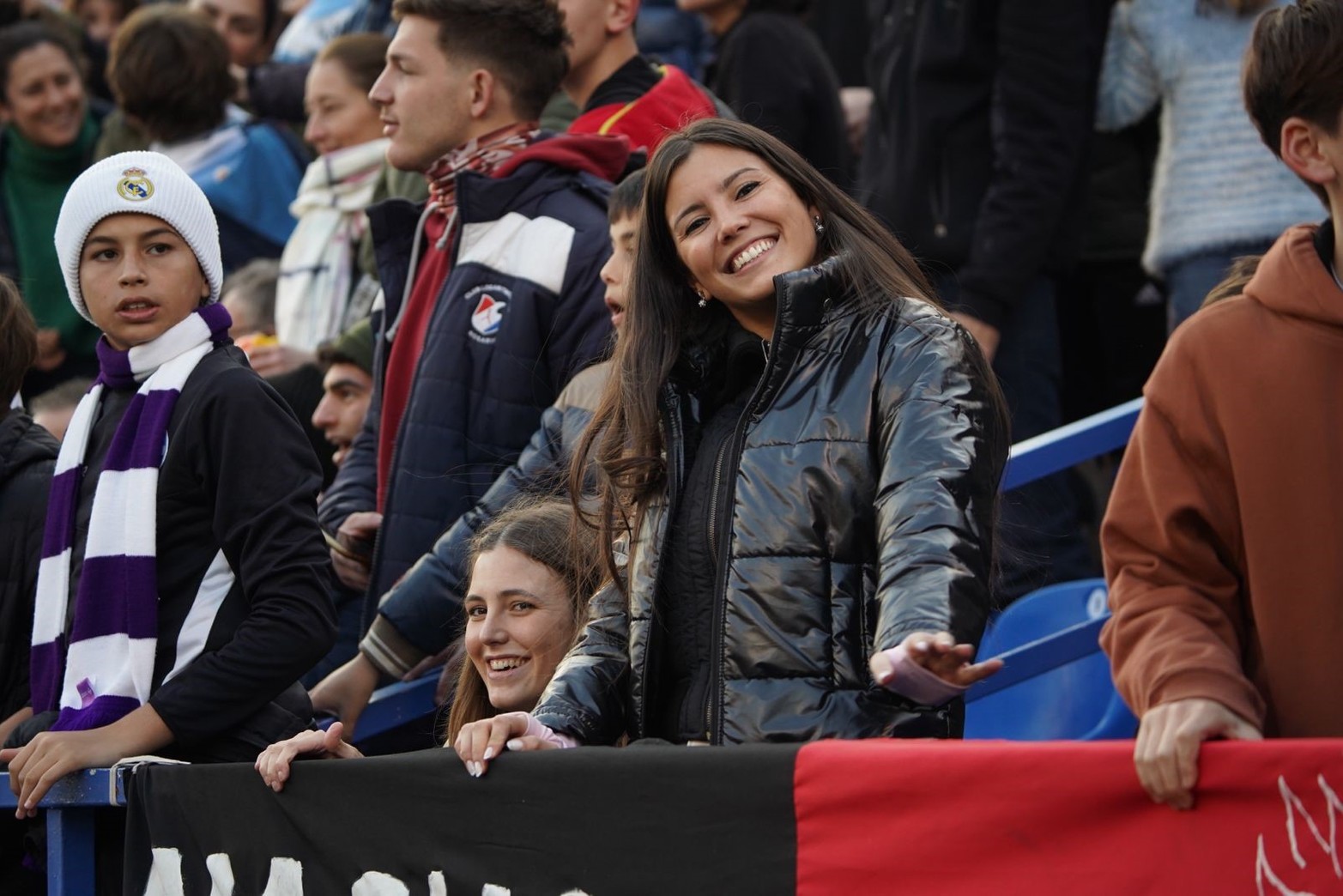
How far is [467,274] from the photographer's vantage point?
5168 mm

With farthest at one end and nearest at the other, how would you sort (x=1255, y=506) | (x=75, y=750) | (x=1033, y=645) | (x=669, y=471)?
(x=1033, y=645), (x=75, y=750), (x=669, y=471), (x=1255, y=506)

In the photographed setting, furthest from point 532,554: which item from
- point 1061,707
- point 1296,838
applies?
point 1296,838

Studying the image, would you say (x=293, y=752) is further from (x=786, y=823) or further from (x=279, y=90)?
(x=279, y=90)

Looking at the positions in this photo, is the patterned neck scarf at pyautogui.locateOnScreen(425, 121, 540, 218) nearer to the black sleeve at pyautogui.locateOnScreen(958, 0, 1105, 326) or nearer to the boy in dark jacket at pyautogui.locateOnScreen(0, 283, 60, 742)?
the boy in dark jacket at pyautogui.locateOnScreen(0, 283, 60, 742)

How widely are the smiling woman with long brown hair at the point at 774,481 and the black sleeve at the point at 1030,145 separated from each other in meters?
2.18

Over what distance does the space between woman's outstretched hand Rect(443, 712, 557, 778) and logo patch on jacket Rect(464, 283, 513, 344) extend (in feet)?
6.47

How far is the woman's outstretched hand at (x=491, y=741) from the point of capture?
3.10 metres

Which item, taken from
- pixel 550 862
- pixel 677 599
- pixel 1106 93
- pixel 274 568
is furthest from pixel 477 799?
pixel 1106 93

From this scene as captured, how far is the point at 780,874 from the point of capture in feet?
8.75

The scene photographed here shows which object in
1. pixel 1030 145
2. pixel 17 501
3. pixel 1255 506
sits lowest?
pixel 17 501

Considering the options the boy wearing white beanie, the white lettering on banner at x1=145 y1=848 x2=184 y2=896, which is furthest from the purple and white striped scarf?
the white lettering on banner at x1=145 y1=848 x2=184 y2=896

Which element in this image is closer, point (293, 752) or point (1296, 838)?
point (1296, 838)

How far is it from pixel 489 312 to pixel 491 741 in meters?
2.11

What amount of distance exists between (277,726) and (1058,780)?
6.92 ft
